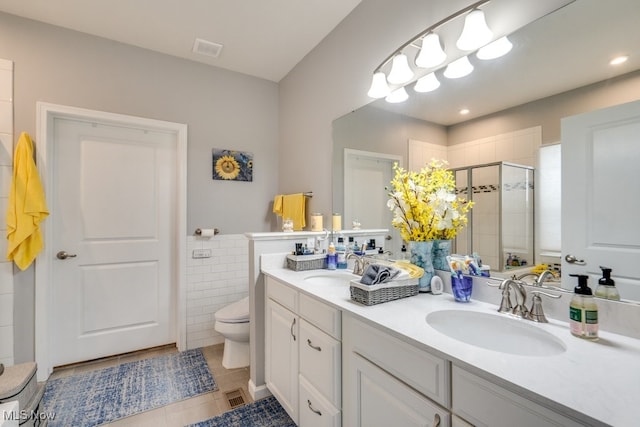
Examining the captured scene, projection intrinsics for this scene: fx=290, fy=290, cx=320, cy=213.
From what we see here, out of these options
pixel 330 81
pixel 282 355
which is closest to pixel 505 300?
pixel 282 355

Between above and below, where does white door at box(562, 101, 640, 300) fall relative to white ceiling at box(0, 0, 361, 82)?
below

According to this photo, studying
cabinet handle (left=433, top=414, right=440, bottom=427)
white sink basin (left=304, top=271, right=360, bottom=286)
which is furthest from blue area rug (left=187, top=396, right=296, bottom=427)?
cabinet handle (left=433, top=414, right=440, bottom=427)

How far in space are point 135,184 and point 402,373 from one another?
2.63 meters

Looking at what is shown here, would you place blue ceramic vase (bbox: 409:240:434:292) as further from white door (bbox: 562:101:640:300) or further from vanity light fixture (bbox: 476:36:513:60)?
vanity light fixture (bbox: 476:36:513:60)

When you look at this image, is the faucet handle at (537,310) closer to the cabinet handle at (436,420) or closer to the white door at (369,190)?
the cabinet handle at (436,420)

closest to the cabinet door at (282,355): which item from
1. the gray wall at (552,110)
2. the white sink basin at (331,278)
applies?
the white sink basin at (331,278)

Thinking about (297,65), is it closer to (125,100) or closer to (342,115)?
(342,115)

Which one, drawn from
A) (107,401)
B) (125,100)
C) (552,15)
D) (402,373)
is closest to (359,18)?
(552,15)

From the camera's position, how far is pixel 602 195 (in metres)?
0.96

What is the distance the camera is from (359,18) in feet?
6.68

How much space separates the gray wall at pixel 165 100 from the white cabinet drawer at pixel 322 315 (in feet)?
5.45

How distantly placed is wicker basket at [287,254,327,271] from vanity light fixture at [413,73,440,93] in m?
1.19

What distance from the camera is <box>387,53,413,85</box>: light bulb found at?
65.1 inches

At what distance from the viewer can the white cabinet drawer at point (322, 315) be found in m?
1.25
